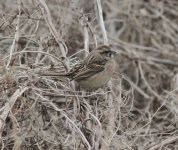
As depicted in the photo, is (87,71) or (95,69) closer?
(87,71)

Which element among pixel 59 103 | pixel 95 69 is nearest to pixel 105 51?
pixel 95 69

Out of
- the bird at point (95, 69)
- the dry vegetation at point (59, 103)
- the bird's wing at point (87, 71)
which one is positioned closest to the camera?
the dry vegetation at point (59, 103)

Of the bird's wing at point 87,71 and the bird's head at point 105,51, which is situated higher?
the bird's head at point 105,51

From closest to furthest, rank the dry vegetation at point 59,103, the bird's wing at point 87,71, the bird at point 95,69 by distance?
1. the dry vegetation at point 59,103
2. the bird's wing at point 87,71
3. the bird at point 95,69

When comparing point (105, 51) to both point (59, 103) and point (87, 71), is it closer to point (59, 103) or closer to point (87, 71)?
point (87, 71)

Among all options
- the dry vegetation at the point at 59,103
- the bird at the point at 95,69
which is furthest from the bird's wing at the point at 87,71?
the dry vegetation at the point at 59,103


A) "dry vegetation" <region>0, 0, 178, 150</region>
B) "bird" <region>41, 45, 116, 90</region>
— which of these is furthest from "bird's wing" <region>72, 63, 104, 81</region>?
"dry vegetation" <region>0, 0, 178, 150</region>

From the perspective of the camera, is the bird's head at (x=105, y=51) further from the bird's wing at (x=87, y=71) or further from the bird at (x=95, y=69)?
the bird's wing at (x=87, y=71)

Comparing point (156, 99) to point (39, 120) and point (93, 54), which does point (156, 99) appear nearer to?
point (93, 54)

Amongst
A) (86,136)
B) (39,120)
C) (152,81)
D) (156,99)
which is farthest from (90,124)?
(152,81)

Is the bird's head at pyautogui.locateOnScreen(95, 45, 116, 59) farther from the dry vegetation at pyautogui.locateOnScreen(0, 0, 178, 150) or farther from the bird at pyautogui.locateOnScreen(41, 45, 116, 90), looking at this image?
the dry vegetation at pyautogui.locateOnScreen(0, 0, 178, 150)
